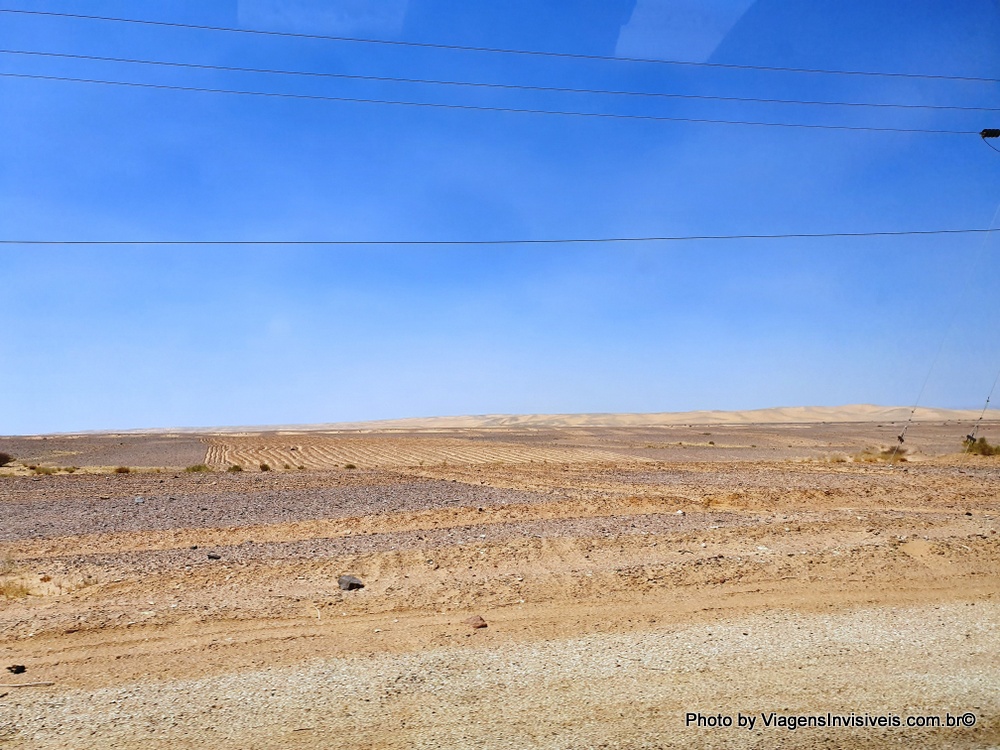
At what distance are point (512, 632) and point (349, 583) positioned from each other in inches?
116

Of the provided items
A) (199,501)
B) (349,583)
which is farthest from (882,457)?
(349,583)

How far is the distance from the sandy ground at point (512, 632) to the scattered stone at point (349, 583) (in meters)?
0.18

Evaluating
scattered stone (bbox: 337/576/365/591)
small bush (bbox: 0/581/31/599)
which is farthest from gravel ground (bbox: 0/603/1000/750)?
small bush (bbox: 0/581/31/599)

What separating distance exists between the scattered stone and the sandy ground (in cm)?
18

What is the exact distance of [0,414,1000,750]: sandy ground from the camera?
5.09 metres

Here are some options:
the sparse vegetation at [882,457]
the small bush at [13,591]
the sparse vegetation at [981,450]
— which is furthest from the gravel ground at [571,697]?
the sparse vegetation at [981,450]

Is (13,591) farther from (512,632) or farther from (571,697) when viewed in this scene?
(571,697)

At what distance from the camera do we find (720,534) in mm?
12359

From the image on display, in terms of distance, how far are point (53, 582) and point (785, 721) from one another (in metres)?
9.66

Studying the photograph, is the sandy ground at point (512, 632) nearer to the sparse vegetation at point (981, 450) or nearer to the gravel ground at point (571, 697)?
the gravel ground at point (571, 697)

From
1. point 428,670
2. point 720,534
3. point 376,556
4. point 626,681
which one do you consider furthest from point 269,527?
point 626,681

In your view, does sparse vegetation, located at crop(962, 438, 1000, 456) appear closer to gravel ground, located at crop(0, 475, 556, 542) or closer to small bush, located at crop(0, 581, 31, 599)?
gravel ground, located at crop(0, 475, 556, 542)

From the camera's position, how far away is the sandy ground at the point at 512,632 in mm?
5090

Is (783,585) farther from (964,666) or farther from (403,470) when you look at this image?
(403,470)
